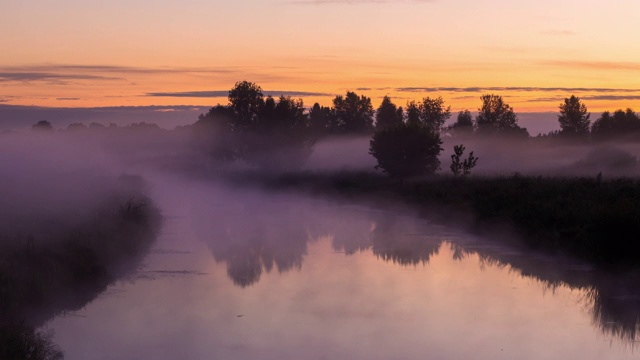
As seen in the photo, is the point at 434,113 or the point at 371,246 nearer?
the point at 371,246

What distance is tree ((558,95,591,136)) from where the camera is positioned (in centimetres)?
12838

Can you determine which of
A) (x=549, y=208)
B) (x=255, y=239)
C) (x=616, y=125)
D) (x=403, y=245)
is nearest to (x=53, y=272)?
(x=255, y=239)

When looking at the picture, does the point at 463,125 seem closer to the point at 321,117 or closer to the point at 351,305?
the point at 321,117

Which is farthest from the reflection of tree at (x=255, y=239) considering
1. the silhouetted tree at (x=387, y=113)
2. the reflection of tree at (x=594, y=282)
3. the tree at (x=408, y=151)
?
the silhouetted tree at (x=387, y=113)

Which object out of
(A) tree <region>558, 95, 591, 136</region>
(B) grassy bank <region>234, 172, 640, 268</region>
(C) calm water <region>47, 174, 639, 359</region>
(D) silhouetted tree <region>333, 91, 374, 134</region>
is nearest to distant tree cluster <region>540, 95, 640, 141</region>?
(A) tree <region>558, 95, 591, 136</region>

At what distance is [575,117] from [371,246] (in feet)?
327

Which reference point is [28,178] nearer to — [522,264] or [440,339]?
[522,264]

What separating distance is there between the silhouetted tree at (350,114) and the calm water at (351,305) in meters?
102

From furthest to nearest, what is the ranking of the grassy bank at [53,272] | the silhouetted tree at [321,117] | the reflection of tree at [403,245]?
the silhouetted tree at [321,117], the reflection of tree at [403,245], the grassy bank at [53,272]

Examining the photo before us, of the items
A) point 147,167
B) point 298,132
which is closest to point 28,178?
point 298,132

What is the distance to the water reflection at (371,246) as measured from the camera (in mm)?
24016

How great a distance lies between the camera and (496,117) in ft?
441

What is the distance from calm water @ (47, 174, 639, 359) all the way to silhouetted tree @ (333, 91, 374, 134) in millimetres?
101622

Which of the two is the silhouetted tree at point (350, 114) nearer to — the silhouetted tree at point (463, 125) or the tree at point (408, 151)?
the silhouetted tree at point (463, 125)
